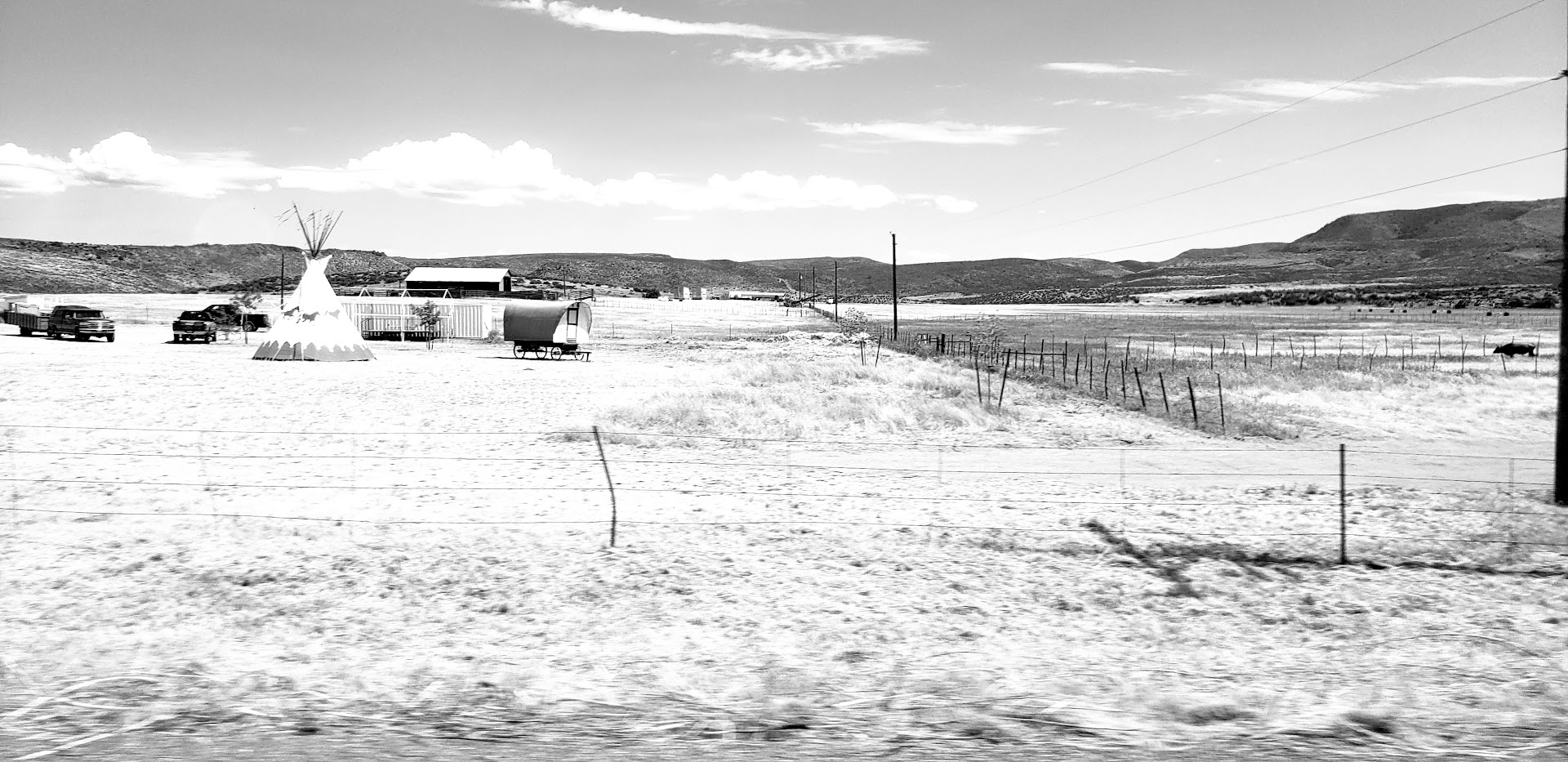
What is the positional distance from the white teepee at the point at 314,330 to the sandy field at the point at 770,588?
49.9 ft

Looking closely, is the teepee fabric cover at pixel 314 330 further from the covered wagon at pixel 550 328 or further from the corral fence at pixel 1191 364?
the corral fence at pixel 1191 364

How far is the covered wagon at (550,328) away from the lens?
40562mm

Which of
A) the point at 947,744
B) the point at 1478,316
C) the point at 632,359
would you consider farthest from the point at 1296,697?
the point at 1478,316

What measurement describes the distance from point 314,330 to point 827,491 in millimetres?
26321

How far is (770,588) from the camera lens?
8.84 metres

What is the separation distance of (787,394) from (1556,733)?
1834 centimetres

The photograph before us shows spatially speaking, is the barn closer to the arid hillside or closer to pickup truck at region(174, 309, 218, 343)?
the arid hillside

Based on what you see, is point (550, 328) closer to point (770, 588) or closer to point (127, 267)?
point (770, 588)

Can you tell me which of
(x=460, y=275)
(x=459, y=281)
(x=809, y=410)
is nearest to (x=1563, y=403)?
(x=809, y=410)

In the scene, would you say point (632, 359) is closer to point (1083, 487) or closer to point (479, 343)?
point (479, 343)

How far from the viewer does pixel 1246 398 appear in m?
26.5

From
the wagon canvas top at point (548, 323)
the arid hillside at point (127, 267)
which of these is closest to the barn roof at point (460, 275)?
the arid hillside at point (127, 267)

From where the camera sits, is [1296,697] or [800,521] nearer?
[1296,697]

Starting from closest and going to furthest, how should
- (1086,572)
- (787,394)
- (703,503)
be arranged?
1. (1086,572)
2. (703,503)
3. (787,394)
